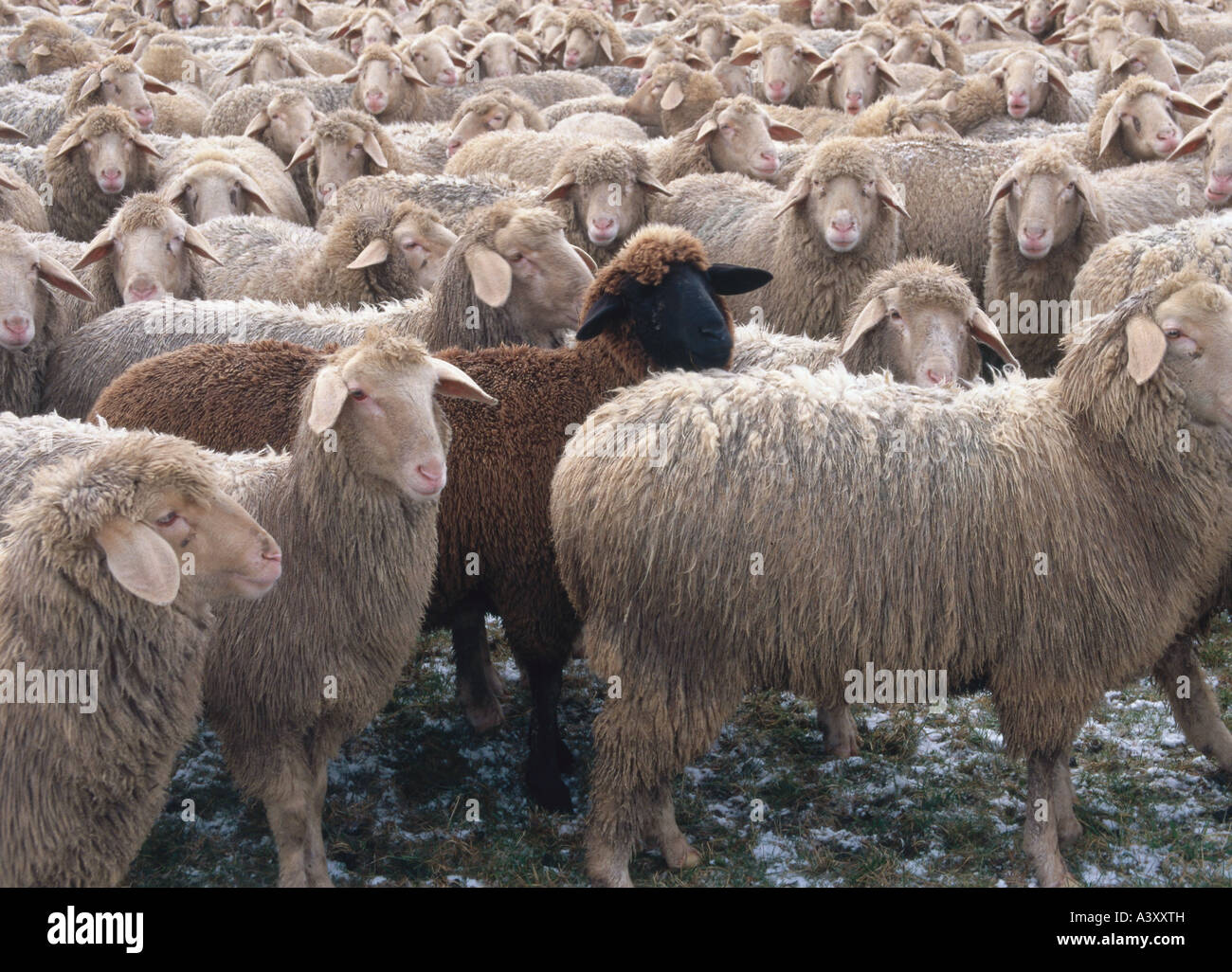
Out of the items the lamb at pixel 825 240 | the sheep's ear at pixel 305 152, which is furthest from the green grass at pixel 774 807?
the sheep's ear at pixel 305 152

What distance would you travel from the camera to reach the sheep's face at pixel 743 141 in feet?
26.6

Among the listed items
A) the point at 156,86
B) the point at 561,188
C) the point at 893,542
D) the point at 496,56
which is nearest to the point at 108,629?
the point at 893,542

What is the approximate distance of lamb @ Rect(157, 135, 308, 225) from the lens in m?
8.12

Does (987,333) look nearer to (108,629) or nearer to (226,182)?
(108,629)

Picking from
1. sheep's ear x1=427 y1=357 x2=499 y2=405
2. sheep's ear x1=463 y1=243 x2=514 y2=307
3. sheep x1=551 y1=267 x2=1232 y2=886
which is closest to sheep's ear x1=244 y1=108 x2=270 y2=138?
sheep's ear x1=463 y1=243 x2=514 y2=307

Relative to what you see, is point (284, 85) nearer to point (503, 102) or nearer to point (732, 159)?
point (503, 102)

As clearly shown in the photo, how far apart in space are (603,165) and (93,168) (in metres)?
3.44

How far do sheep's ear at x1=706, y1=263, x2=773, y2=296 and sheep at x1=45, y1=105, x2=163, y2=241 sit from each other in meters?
4.89

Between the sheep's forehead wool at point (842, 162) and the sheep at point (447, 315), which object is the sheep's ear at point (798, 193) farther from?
the sheep at point (447, 315)

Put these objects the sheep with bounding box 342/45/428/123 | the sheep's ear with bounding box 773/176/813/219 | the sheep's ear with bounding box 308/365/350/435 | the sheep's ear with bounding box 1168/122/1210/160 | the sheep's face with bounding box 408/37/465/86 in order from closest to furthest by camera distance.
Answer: the sheep's ear with bounding box 308/365/350/435, the sheep's ear with bounding box 773/176/813/219, the sheep's ear with bounding box 1168/122/1210/160, the sheep with bounding box 342/45/428/123, the sheep's face with bounding box 408/37/465/86

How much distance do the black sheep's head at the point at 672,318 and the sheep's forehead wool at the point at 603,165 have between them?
2.30 metres

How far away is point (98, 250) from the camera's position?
21.1ft

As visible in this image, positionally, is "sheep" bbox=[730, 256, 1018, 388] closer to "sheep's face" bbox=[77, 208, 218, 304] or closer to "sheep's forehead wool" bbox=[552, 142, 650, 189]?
"sheep's forehead wool" bbox=[552, 142, 650, 189]

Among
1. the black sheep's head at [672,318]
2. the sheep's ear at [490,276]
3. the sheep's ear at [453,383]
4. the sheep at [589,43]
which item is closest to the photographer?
the sheep's ear at [453,383]
